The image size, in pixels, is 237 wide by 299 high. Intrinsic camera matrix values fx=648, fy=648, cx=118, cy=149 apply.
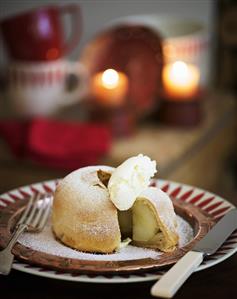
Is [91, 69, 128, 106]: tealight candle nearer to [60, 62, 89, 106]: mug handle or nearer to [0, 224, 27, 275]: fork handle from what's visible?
[60, 62, 89, 106]: mug handle

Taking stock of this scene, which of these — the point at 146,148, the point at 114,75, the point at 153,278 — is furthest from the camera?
the point at 114,75

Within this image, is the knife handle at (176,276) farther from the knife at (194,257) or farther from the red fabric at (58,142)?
the red fabric at (58,142)

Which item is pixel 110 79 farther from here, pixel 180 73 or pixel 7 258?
pixel 7 258

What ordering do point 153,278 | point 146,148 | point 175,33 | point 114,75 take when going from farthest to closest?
1. point 175,33
2. point 114,75
3. point 146,148
4. point 153,278

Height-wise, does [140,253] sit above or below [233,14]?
below

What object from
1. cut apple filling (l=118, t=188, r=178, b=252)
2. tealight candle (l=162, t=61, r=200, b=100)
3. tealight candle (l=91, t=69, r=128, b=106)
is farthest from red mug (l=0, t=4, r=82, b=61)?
cut apple filling (l=118, t=188, r=178, b=252)

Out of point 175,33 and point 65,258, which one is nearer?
point 65,258

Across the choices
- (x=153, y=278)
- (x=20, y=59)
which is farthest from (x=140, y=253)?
(x=20, y=59)

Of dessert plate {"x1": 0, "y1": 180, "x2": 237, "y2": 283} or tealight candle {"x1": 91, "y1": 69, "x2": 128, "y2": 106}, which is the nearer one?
dessert plate {"x1": 0, "y1": 180, "x2": 237, "y2": 283}

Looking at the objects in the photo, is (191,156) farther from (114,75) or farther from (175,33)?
(175,33)
